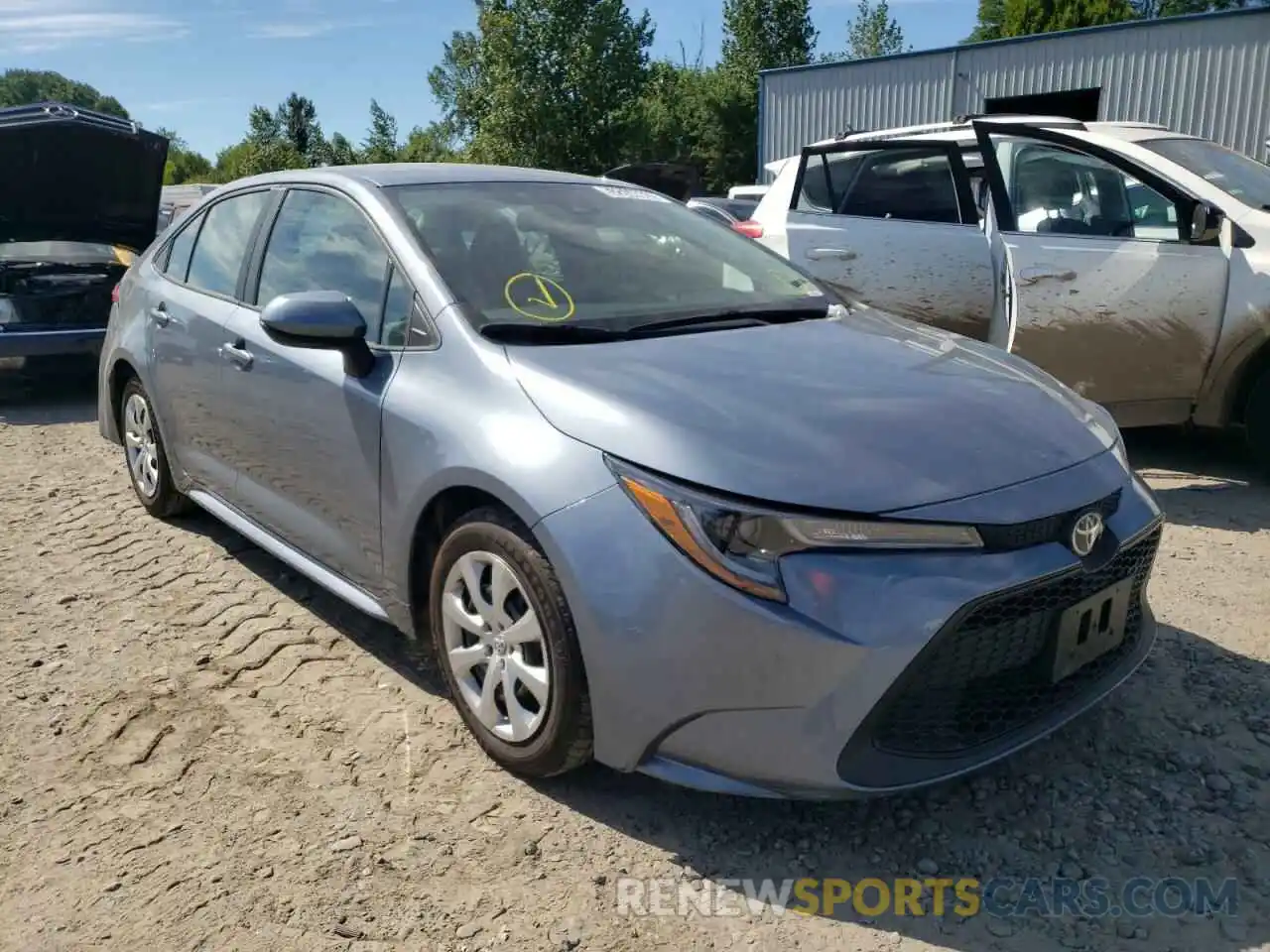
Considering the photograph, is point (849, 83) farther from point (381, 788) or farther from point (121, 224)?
point (381, 788)

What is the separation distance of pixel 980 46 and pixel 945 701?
66.7ft

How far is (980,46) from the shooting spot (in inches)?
785

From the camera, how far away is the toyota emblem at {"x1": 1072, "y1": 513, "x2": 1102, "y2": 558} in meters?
2.42

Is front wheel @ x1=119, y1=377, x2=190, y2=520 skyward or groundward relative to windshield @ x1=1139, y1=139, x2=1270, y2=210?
groundward

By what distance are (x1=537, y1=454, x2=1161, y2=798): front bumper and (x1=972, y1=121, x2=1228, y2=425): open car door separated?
2857 mm

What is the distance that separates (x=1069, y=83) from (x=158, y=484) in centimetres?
1882

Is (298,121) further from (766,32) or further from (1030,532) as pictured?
(1030,532)

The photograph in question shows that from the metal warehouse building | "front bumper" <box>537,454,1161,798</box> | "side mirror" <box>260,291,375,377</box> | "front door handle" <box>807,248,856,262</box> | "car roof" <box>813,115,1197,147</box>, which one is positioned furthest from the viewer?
the metal warehouse building

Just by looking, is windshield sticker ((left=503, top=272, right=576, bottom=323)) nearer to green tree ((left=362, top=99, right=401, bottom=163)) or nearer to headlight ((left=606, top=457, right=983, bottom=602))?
headlight ((left=606, top=457, right=983, bottom=602))

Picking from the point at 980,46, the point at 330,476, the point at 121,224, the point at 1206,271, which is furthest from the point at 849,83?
the point at 330,476

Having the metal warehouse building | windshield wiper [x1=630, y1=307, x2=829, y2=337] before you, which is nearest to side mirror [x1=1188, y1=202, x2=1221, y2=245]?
windshield wiper [x1=630, y1=307, x2=829, y2=337]

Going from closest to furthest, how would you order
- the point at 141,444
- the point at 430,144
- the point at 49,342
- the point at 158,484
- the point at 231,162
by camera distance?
1. the point at 158,484
2. the point at 141,444
3. the point at 49,342
4. the point at 430,144
5. the point at 231,162

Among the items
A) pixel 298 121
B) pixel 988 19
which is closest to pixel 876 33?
pixel 988 19

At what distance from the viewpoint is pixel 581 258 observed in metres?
3.27
